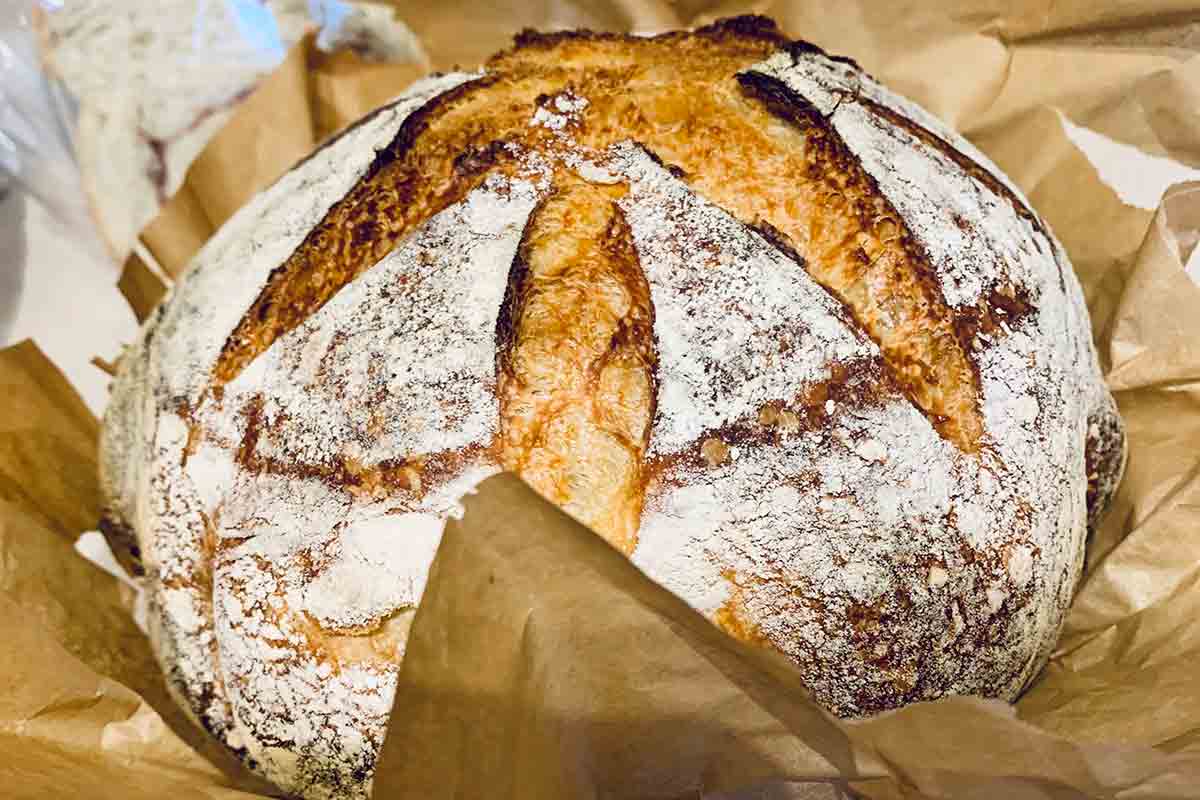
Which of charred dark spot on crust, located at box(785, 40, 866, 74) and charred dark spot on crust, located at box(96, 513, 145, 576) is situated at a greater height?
charred dark spot on crust, located at box(785, 40, 866, 74)

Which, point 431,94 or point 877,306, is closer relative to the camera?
point 877,306

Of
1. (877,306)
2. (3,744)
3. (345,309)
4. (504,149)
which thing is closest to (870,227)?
(877,306)

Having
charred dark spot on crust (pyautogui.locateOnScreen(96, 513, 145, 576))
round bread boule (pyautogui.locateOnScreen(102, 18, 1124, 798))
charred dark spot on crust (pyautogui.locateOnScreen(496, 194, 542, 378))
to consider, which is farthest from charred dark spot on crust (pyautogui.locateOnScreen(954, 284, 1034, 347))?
charred dark spot on crust (pyautogui.locateOnScreen(96, 513, 145, 576))

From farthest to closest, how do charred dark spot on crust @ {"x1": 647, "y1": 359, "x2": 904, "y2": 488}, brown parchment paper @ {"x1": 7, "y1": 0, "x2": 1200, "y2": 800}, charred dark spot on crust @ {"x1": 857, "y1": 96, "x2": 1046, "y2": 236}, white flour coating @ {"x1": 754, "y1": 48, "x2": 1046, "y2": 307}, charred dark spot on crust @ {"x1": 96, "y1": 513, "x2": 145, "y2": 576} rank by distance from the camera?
charred dark spot on crust @ {"x1": 96, "y1": 513, "x2": 145, "y2": 576} → charred dark spot on crust @ {"x1": 857, "y1": 96, "x2": 1046, "y2": 236} → white flour coating @ {"x1": 754, "y1": 48, "x2": 1046, "y2": 307} → charred dark spot on crust @ {"x1": 647, "y1": 359, "x2": 904, "y2": 488} → brown parchment paper @ {"x1": 7, "y1": 0, "x2": 1200, "y2": 800}

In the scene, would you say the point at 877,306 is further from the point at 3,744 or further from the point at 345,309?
the point at 3,744

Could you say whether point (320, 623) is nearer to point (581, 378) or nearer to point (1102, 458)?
point (581, 378)

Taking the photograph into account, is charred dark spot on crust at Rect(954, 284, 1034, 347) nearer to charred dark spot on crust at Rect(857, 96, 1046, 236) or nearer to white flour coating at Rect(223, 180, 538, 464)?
charred dark spot on crust at Rect(857, 96, 1046, 236)
